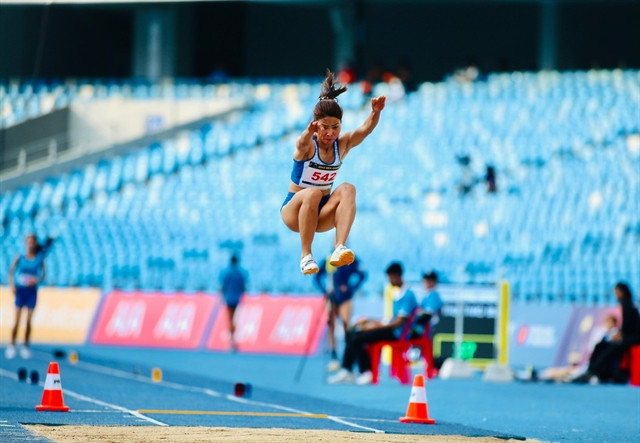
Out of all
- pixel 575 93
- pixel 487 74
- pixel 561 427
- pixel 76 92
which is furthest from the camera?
pixel 76 92

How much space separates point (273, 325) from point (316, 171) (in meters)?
13.8

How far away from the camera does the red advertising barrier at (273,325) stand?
901 inches

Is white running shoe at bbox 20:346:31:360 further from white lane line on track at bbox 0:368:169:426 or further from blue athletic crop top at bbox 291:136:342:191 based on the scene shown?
blue athletic crop top at bbox 291:136:342:191

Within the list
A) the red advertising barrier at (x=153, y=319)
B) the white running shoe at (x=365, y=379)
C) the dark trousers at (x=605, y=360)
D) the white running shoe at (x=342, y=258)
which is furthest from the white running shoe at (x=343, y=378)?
the red advertising barrier at (x=153, y=319)

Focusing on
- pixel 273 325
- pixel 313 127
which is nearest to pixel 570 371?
pixel 273 325

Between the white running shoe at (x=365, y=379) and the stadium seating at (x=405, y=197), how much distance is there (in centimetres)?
584

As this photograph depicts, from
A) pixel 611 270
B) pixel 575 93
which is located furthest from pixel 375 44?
pixel 611 270

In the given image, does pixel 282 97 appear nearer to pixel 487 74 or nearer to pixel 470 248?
pixel 487 74

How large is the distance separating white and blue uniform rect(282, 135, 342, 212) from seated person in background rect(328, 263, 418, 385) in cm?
552

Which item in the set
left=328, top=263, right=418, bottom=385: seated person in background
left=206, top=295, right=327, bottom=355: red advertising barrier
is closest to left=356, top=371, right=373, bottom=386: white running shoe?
left=328, top=263, right=418, bottom=385: seated person in background

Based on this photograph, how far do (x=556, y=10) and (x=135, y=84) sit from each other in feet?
41.9

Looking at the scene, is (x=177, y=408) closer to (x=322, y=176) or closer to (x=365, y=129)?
(x=322, y=176)

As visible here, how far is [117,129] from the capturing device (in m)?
35.3

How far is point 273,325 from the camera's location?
927 inches
